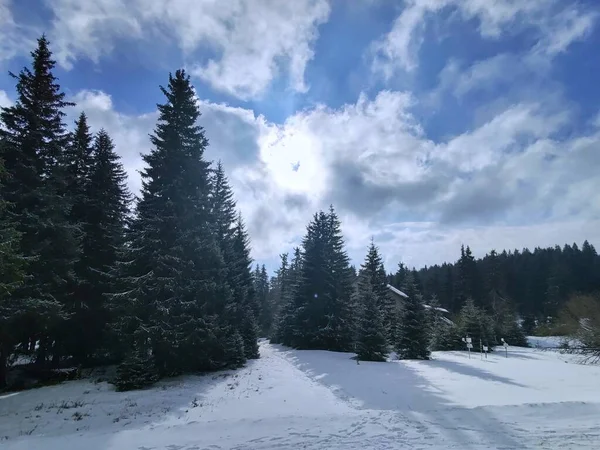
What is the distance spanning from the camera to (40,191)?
571 inches

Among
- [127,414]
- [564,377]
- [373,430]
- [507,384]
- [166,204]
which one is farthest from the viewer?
[166,204]

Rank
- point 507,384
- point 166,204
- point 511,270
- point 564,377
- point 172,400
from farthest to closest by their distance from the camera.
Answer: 1. point 511,270
2. point 166,204
3. point 564,377
4. point 507,384
5. point 172,400

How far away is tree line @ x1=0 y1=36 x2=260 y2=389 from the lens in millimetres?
14055

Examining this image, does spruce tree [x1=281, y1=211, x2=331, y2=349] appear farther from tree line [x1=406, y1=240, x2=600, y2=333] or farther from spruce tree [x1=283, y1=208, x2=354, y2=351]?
tree line [x1=406, y1=240, x2=600, y2=333]

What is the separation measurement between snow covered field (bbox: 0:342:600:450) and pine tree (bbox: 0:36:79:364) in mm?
3737

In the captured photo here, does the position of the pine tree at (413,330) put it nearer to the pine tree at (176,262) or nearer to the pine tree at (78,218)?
the pine tree at (176,262)

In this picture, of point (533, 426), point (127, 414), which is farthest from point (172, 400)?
point (533, 426)

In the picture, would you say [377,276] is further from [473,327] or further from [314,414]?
[314,414]

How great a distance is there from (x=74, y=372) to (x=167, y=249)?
780 centimetres

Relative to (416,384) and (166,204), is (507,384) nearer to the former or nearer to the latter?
(416,384)

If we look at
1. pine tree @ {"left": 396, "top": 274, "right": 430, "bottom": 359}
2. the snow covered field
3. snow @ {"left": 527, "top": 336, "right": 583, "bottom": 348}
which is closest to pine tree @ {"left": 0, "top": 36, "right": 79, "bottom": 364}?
the snow covered field

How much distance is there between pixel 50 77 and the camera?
16.8 metres

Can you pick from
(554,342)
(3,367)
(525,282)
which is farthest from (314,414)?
(525,282)

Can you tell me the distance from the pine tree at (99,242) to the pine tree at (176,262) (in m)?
2.50
